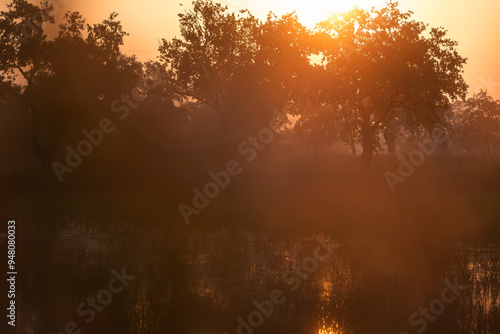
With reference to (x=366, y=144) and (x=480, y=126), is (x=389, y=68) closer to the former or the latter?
(x=366, y=144)

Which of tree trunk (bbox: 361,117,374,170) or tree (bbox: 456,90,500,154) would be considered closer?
tree trunk (bbox: 361,117,374,170)

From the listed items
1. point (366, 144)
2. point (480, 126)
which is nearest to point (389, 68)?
point (366, 144)

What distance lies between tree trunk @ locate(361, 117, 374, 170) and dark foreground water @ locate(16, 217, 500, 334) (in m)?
31.9

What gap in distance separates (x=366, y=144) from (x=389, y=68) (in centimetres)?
674

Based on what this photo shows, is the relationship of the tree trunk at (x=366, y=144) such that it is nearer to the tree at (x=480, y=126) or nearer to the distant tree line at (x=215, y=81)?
the distant tree line at (x=215, y=81)

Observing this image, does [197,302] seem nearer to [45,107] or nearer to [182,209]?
[182,209]

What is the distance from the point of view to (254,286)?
18.0m

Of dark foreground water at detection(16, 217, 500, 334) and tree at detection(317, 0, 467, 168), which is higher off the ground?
tree at detection(317, 0, 467, 168)

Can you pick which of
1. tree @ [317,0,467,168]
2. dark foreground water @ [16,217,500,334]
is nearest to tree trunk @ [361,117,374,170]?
tree @ [317,0,467,168]

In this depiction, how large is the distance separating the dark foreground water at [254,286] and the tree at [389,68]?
3389 centimetres

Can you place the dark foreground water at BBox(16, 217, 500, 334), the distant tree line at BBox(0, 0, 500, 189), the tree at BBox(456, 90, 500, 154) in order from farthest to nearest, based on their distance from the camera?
the tree at BBox(456, 90, 500, 154)
the distant tree line at BBox(0, 0, 500, 189)
the dark foreground water at BBox(16, 217, 500, 334)

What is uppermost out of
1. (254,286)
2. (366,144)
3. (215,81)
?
(215,81)

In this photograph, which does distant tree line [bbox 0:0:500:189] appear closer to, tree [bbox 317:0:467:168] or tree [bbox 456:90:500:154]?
tree [bbox 317:0:467:168]

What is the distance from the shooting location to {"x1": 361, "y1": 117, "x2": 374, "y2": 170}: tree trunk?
190ft
